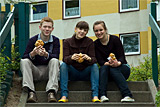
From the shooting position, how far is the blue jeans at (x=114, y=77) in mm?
8250

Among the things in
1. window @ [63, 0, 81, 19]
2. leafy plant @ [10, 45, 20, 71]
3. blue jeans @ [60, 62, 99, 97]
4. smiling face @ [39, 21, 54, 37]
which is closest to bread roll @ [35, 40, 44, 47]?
smiling face @ [39, 21, 54, 37]

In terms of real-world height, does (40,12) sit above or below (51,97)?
above

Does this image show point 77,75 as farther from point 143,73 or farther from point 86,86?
point 143,73

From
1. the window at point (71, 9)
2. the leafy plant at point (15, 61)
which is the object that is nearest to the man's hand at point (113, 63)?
the leafy plant at point (15, 61)

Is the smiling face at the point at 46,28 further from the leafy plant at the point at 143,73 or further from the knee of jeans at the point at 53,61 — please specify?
the leafy plant at the point at 143,73

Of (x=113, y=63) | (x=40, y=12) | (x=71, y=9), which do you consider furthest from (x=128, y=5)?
(x=113, y=63)

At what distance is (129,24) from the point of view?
86.5 feet

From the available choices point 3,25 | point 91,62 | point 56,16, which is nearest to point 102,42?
point 91,62

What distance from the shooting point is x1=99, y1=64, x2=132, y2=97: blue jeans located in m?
8.25

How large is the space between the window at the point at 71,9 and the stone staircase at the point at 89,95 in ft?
61.9

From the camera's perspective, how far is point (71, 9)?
28.0 m

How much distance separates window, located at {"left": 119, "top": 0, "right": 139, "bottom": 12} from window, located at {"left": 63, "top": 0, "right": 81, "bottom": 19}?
7.57 feet

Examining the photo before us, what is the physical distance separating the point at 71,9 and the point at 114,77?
1979 cm

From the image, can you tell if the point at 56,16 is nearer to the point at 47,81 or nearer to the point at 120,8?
the point at 120,8
